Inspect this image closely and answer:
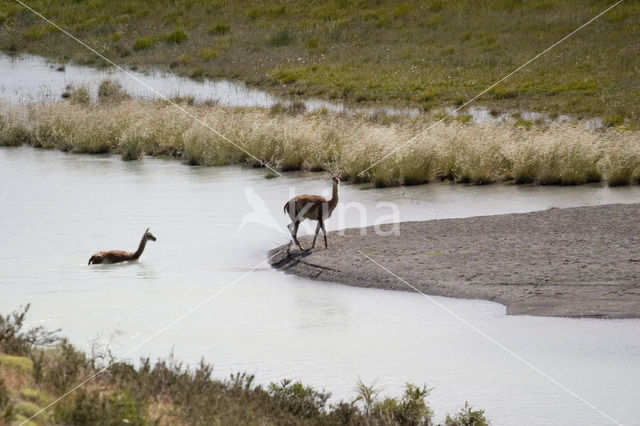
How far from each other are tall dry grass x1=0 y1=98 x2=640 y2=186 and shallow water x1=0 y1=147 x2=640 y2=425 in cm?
116

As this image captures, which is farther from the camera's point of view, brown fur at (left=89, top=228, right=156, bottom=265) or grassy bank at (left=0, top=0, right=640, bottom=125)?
grassy bank at (left=0, top=0, right=640, bottom=125)

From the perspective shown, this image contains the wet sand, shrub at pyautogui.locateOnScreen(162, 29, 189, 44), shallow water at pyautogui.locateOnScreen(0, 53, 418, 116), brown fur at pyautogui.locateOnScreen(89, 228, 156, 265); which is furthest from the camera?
shrub at pyautogui.locateOnScreen(162, 29, 189, 44)

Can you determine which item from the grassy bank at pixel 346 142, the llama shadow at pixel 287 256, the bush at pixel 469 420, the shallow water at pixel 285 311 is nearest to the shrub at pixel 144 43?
the grassy bank at pixel 346 142

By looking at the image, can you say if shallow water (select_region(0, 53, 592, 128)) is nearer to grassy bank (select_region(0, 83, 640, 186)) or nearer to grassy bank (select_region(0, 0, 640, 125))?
grassy bank (select_region(0, 0, 640, 125))

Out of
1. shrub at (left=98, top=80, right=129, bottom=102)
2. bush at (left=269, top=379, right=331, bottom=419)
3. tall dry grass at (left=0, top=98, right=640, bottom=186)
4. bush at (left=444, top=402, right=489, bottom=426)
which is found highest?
shrub at (left=98, top=80, right=129, bottom=102)

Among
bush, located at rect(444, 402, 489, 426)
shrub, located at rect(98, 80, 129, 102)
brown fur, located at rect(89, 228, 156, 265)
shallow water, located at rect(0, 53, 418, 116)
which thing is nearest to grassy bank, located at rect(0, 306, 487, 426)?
bush, located at rect(444, 402, 489, 426)

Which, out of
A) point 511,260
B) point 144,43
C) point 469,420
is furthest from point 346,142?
point 144,43

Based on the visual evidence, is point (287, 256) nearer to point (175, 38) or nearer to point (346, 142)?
point (346, 142)

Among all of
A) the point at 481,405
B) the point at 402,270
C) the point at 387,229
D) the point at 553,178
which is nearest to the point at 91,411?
the point at 481,405

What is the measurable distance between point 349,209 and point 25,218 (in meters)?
6.56

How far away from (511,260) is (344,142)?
12.8 m

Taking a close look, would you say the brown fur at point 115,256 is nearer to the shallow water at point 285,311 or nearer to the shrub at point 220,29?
the shallow water at point 285,311

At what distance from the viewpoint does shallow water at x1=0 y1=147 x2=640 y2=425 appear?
36.1 ft

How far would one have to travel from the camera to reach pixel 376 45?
51375mm
